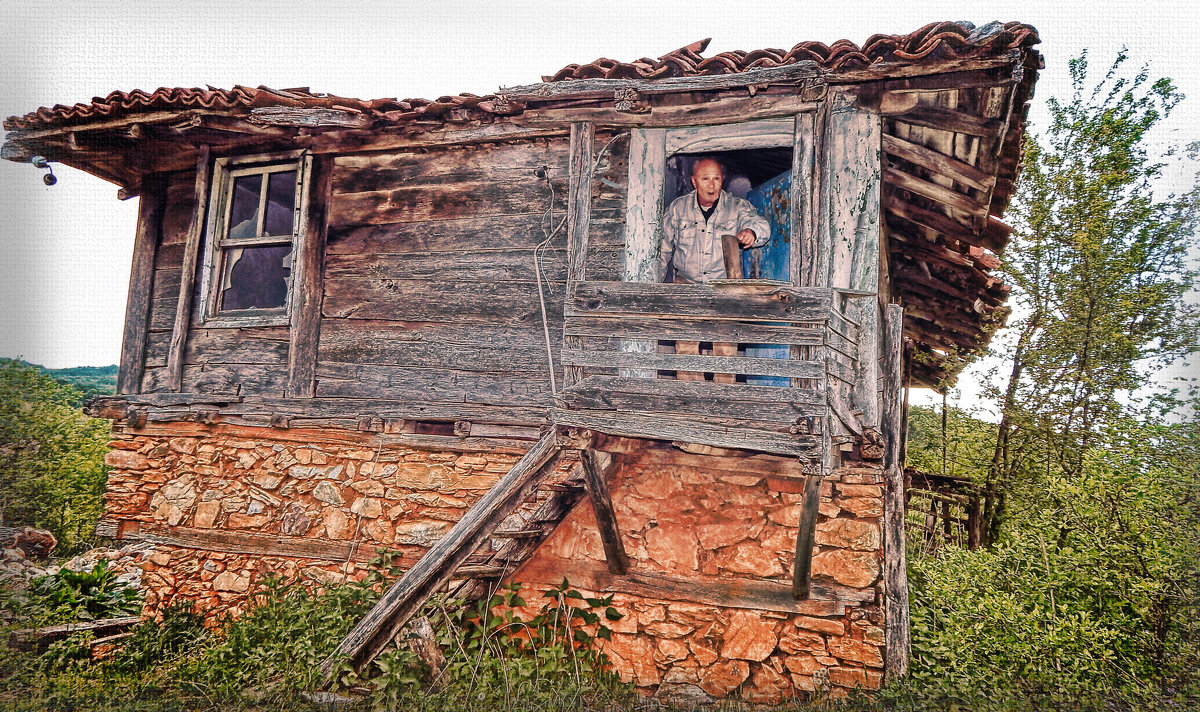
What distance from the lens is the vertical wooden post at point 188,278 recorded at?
239 inches

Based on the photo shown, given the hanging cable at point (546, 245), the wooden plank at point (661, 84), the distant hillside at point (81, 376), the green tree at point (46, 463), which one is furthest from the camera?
the distant hillside at point (81, 376)

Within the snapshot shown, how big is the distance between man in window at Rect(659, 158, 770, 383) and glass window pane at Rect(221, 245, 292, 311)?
4.15 m

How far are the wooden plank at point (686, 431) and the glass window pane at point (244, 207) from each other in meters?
4.01

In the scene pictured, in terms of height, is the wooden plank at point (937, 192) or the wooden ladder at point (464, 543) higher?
the wooden plank at point (937, 192)

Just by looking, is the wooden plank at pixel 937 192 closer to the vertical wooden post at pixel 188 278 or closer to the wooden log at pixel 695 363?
the wooden log at pixel 695 363

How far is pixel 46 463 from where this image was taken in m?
9.94

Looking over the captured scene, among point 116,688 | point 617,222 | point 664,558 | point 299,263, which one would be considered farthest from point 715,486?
point 116,688

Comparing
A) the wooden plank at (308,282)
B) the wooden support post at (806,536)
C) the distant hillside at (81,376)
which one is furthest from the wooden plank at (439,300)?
the distant hillside at (81,376)

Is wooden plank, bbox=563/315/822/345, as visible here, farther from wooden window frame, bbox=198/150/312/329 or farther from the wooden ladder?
wooden window frame, bbox=198/150/312/329

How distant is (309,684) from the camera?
14.8 feet

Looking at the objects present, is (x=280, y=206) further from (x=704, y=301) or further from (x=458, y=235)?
(x=704, y=301)

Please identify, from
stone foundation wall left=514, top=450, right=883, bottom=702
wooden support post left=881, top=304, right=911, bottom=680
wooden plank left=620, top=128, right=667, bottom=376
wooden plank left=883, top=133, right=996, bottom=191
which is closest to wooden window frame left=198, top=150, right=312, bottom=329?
wooden plank left=620, top=128, right=667, bottom=376

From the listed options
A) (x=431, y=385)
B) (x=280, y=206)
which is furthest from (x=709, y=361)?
(x=280, y=206)

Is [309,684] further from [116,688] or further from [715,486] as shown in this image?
[715,486]
